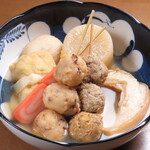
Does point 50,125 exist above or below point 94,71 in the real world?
below

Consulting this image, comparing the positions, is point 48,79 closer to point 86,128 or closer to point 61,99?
point 61,99

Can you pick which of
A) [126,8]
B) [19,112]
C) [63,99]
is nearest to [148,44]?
[126,8]

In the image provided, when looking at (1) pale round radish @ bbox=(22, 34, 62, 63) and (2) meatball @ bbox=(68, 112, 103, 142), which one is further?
(1) pale round radish @ bbox=(22, 34, 62, 63)

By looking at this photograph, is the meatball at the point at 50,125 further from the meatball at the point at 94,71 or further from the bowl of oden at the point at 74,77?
the meatball at the point at 94,71

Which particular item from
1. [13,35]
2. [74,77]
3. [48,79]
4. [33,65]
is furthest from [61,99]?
[13,35]

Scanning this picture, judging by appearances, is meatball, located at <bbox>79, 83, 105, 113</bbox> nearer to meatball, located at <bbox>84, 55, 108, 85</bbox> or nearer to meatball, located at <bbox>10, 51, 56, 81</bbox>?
meatball, located at <bbox>84, 55, 108, 85</bbox>

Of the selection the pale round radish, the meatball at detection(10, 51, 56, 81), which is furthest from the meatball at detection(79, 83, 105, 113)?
the pale round radish
